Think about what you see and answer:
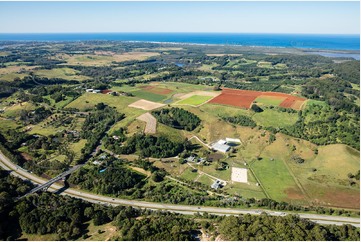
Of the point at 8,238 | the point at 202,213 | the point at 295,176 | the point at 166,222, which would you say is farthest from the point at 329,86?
the point at 8,238

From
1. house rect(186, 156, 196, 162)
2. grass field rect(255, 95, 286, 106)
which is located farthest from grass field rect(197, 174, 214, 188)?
grass field rect(255, 95, 286, 106)

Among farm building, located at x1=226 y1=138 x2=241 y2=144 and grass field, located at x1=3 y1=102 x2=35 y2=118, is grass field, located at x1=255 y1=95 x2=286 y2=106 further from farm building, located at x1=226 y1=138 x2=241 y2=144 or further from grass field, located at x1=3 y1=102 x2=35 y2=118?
grass field, located at x1=3 y1=102 x2=35 y2=118

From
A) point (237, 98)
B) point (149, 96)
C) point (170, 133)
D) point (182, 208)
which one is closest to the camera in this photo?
point (182, 208)

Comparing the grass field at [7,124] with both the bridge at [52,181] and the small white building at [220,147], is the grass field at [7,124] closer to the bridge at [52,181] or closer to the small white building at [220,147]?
the bridge at [52,181]

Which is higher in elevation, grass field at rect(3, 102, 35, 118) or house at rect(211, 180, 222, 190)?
grass field at rect(3, 102, 35, 118)

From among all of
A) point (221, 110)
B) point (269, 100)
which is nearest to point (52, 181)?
point (221, 110)

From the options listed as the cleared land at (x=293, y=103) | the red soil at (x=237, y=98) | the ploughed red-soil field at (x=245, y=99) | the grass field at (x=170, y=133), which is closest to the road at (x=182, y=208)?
the grass field at (x=170, y=133)

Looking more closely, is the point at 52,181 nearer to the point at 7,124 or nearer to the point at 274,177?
the point at 7,124
